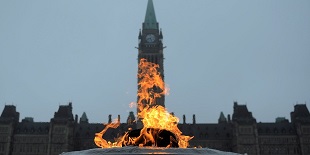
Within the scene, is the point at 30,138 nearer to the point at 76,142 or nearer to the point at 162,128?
the point at 76,142

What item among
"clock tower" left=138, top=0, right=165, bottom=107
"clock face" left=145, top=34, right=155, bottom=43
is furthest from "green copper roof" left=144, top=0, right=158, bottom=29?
"clock face" left=145, top=34, right=155, bottom=43

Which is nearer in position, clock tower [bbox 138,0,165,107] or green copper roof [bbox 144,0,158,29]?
clock tower [bbox 138,0,165,107]

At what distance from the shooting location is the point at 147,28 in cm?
11806

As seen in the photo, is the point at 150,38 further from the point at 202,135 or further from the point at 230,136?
the point at 230,136

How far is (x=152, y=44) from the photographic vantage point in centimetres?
11406

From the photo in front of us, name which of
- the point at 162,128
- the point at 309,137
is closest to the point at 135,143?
the point at 162,128

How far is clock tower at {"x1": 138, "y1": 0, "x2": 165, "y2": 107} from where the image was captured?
4321 inches

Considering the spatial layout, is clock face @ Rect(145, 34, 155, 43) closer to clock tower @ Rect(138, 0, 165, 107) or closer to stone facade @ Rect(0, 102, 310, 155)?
clock tower @ Rect(138, 0, 165, 107)

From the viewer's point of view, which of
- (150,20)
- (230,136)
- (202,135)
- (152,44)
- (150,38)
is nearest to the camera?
(230,136)

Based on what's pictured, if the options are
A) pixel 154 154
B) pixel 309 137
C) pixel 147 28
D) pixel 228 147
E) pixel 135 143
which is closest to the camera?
pixel 154 154

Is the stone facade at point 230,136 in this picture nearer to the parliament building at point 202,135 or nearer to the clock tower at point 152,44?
the parliament building at point 202,135

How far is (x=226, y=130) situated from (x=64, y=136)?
44.4m

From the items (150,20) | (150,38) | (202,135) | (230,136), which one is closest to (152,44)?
(150,38)

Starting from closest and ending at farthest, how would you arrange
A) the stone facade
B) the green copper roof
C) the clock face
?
the stone facade → the clock face → the green copper roof
